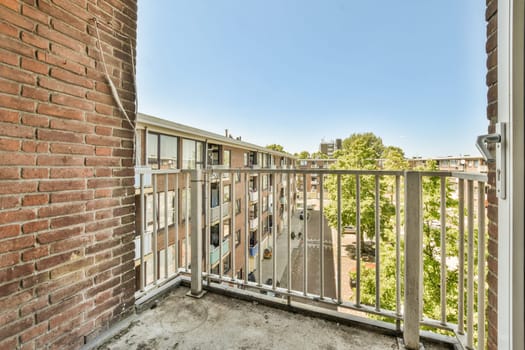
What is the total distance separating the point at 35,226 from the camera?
3.87 feet

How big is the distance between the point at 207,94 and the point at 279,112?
9.23 m

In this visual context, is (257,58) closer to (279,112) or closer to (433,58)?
(433,58)

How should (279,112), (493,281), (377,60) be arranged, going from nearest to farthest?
(493,281) < (377,60) < (279,112)

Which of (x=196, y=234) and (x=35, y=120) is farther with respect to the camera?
(x=196, y=234)

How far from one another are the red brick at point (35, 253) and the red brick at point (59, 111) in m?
0.72

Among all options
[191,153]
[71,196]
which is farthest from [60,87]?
[191,153]

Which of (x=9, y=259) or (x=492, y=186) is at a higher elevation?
(x=492, y=186)

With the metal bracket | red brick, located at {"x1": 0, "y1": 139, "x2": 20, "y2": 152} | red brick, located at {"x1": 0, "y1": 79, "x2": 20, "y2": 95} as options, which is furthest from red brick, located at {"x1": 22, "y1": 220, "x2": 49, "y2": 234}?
the metal bracket

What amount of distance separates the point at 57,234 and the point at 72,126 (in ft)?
2.07

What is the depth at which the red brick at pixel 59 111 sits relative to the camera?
120 cm

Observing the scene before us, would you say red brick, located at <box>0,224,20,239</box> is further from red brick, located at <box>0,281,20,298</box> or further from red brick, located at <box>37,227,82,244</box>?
red brick, located at <box>0,281,20,298</box>

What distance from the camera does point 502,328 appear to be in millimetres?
792

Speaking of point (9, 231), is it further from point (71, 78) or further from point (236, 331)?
point (236, 331)

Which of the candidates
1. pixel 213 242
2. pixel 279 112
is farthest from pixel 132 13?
pixel 279 112
